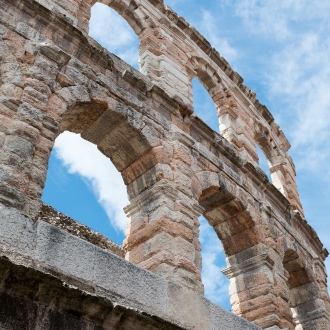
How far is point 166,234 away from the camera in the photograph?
244 inches

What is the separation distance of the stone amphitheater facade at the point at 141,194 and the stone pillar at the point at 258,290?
22 millimetres

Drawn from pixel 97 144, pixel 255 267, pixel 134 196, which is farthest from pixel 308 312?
pixel 97 144

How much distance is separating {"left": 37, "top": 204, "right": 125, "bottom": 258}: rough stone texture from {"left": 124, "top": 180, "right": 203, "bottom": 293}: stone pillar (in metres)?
0.35

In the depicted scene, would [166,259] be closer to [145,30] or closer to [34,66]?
[34,66]

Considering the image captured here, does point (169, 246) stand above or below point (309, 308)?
below

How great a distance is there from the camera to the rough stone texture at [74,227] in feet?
20.8

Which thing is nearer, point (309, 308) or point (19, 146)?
point (19, 146)

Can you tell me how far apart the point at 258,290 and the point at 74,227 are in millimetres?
3088

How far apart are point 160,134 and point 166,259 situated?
213cm

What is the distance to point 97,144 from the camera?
7.28 metres

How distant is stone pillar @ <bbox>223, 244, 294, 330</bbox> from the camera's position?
7531mm

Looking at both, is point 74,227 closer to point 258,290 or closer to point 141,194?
point 141,194

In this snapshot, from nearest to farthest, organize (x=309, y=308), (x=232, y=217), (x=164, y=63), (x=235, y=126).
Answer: (x=232, y=217), (x=164, y=63), (x=309, y=308), (x=235, y=126)

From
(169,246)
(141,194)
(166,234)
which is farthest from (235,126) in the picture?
(169,246)
